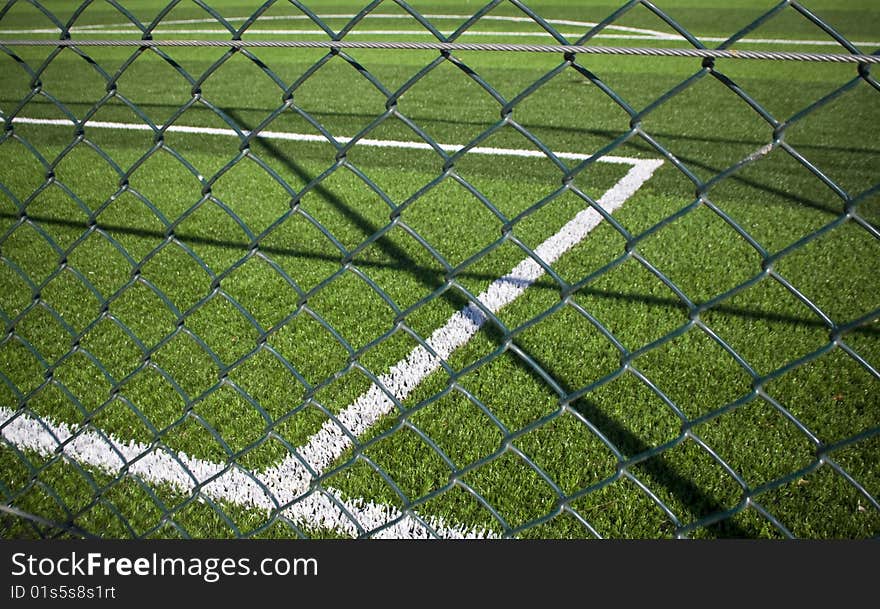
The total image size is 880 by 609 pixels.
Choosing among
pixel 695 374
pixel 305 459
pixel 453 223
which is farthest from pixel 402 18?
pixel 305 459

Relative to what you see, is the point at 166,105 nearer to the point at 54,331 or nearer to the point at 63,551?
the point at 54,331

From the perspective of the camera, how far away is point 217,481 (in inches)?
89.7

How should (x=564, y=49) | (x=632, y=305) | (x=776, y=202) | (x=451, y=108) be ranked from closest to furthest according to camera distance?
(x=564, y=49)
(x=632, y=305)
(x=776, y=202)
(x=451, y=108)

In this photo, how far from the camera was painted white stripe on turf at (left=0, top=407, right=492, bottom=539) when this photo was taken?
209 centimetres

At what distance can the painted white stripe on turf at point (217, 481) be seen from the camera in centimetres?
209

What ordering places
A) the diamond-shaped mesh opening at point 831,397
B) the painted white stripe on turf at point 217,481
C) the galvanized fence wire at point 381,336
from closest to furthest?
the galvanized fence wire at point 381,336
the painted white stripe on turf at point 217,481
the diamond-shaped mesh opening at point 831,397

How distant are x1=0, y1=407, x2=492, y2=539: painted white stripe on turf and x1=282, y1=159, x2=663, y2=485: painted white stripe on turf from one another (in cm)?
13

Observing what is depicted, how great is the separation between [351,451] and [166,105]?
22.5ft

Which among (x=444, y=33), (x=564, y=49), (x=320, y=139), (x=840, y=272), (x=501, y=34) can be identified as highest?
(x=444, y=33)

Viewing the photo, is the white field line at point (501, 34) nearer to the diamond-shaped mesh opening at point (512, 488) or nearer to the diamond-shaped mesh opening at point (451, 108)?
the diamond-shaped mesh opening at point (451, 108)

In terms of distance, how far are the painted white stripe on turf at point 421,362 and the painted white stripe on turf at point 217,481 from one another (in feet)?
0.43

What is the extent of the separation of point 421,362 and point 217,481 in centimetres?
99

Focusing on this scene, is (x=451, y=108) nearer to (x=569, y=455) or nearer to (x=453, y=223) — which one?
(x=453, y=223)

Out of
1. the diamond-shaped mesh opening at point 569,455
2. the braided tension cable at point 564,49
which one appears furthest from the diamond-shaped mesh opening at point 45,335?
the diamond-shaped mesh opening at point 569,455
